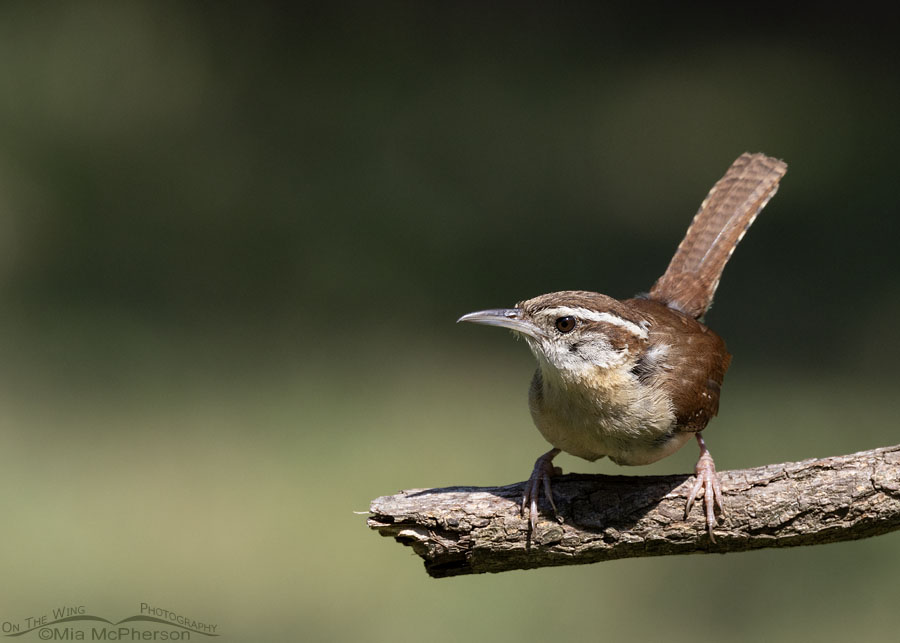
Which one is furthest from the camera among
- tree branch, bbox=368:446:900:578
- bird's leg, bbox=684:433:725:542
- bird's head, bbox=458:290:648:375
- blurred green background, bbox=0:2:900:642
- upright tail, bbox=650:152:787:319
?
blurred green background, bbox=0:2:900:642

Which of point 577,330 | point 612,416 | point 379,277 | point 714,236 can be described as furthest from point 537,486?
point 379,277

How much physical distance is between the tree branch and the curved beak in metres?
0.63

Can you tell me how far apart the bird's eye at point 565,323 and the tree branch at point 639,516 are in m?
0.62

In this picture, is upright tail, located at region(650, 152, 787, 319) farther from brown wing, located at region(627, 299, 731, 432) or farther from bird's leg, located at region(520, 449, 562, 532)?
bird's leg, located at region(520, 449, 562, 532)

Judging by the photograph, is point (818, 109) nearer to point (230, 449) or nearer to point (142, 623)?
point (230, 449)

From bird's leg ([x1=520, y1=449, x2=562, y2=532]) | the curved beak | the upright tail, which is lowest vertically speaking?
bird's leg ([x1=520, y1=449, x2=562, y2=532])

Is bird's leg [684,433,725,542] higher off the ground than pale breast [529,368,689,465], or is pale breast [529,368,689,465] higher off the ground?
pale breast [529,368,689,465]

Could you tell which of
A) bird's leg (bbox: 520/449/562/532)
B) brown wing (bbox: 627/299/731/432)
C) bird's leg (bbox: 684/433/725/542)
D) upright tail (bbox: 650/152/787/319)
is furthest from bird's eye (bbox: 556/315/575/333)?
upright tail (bbox: 650/152/787/319)

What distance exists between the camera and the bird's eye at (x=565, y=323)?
4.38 metres

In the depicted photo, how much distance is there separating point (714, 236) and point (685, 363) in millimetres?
1272

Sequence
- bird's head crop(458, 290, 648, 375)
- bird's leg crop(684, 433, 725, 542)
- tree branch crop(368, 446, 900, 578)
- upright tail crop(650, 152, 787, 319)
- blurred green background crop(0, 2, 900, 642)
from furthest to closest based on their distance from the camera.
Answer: blurred green background crop(0, 2, 900, 642) → upright tail crop(650, 152, 787, 319) → bird's head crop(458, 290, 648, 375) → bird's leg crop(684, 433, 725, 542) → tree branch crop(368, 446, 900, 578)

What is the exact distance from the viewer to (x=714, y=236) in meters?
5.61

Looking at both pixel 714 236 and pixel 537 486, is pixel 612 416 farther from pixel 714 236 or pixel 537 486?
pixel 714 236

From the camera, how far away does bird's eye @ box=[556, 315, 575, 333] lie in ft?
14.4
